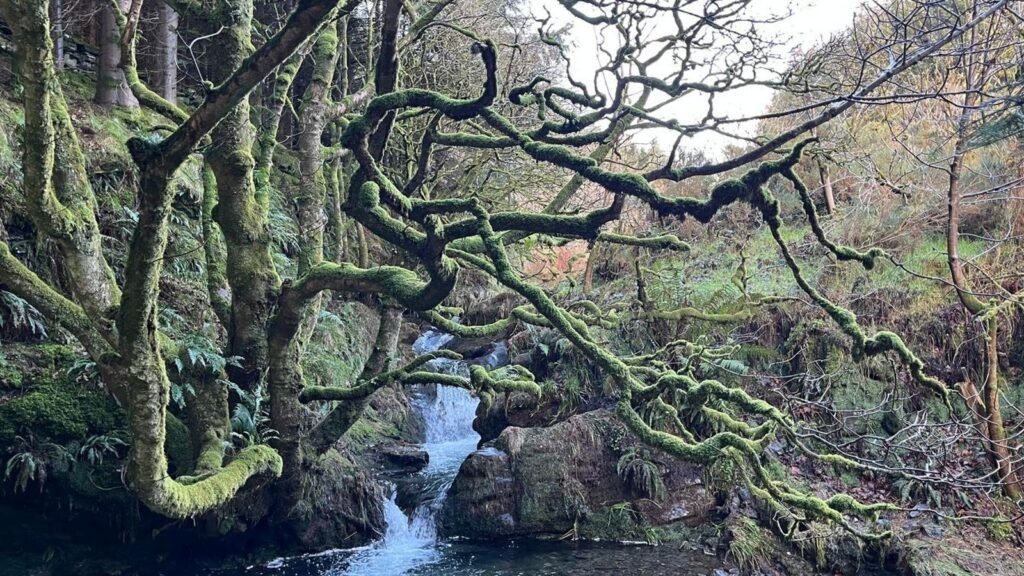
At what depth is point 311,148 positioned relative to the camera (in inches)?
279

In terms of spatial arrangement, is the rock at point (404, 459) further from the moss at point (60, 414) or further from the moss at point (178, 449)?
the moss at point (60, 414)

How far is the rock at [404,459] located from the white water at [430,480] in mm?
152

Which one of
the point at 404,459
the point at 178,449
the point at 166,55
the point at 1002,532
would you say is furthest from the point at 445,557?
the point at 166,55

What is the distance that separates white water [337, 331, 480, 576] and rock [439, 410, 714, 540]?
36cm

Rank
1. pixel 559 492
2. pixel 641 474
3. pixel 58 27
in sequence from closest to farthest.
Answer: pixel 559 492
pixel 641 474
pixel 58 27

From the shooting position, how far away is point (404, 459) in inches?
400

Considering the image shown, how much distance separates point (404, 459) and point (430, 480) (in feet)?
2.28

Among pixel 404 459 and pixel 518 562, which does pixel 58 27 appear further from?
pixel 518 562

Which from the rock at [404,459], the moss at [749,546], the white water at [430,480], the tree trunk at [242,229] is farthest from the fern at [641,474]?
the tree trunk at [242,229]

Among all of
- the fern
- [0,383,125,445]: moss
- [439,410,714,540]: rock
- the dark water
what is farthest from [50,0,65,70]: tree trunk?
the fern

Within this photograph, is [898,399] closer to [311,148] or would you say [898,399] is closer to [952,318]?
[952,318]

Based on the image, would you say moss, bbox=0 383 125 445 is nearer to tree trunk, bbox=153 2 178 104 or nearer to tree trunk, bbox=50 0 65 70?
tree trunk, bbox=50 0 65 70

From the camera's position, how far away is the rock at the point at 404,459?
10.0 meters

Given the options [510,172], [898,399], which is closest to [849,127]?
[898,399]
